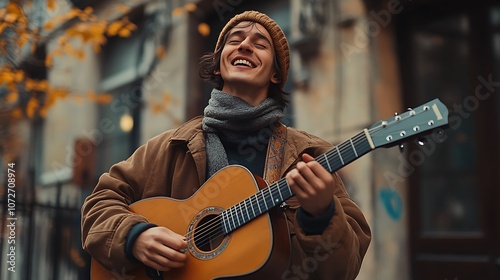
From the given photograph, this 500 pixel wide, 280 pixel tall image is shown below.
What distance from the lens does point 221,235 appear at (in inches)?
82.0

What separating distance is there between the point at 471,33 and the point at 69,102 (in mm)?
6003

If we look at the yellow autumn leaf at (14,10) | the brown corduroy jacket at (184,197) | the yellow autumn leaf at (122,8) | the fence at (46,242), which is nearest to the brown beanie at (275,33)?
the brown corduroy jacket at (184,197)


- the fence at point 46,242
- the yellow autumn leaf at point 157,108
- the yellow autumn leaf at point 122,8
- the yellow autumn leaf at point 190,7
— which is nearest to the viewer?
the fence at point 46,242

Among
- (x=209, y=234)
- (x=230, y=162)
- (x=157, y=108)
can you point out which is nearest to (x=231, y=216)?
(x=209, y=234)

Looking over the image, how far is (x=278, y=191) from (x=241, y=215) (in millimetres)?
164

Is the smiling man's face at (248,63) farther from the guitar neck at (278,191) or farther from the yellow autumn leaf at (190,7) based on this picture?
the yellow autumn leaf at (190,7)

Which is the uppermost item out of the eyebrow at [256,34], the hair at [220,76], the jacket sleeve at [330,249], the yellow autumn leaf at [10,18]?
the yellow autumn leaf at [10,18]

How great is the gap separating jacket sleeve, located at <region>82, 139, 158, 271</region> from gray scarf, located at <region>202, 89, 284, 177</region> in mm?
282

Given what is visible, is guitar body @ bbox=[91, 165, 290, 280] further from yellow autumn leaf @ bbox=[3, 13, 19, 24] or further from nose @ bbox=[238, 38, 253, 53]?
yellow autumn leaf @ bbox=[3, 13, 19, 24]

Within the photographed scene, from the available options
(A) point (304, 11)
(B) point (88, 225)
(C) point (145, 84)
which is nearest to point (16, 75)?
(C) point (145, 84)

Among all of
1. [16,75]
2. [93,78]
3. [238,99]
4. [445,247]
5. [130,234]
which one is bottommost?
[445,247]

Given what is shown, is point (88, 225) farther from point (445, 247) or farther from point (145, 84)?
point (145, 84)

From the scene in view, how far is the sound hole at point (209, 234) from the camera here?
2.08 m

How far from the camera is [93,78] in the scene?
27.6 ft
